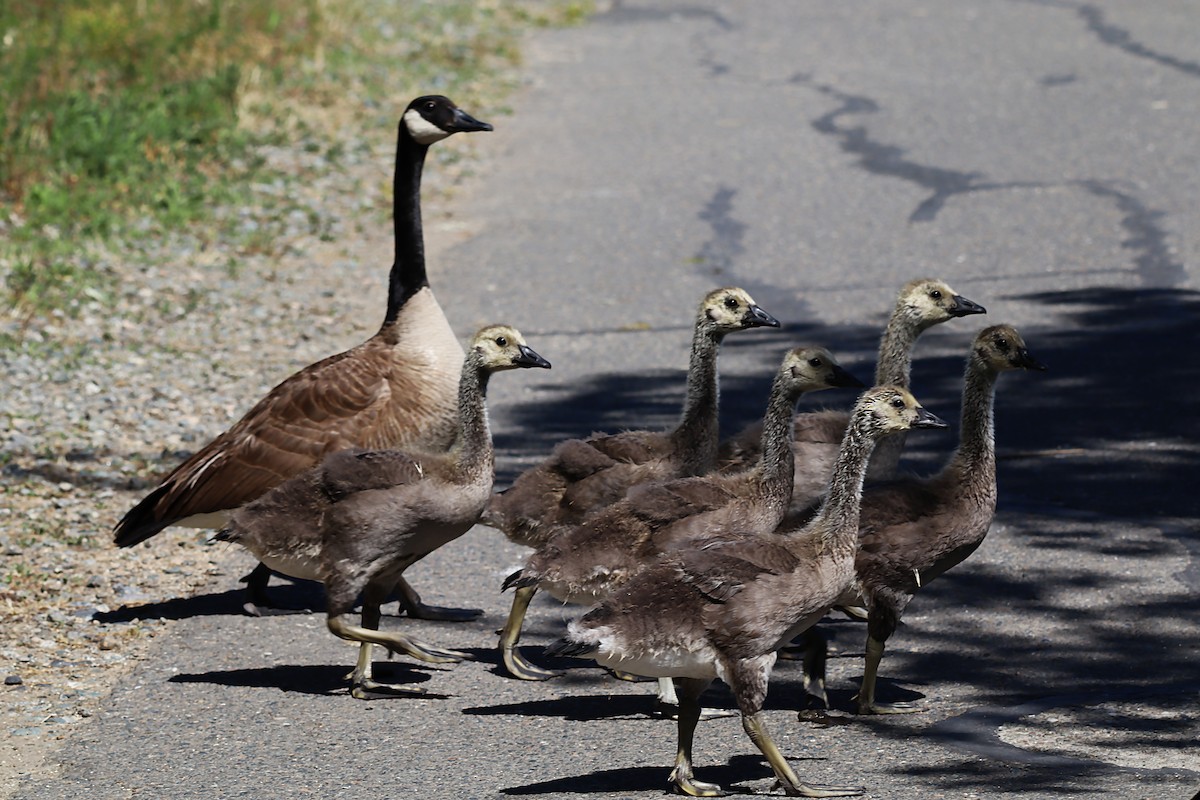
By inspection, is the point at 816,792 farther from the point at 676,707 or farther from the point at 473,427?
the point at 473,427

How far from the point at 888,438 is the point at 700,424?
0.83 m

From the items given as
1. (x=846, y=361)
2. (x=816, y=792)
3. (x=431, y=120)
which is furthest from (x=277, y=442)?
(x=846, y=361)

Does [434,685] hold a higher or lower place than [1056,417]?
lower

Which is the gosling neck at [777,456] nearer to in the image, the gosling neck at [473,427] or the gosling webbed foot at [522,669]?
the gosling neck at [473,427]

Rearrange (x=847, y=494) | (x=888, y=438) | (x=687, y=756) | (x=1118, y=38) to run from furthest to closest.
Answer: (x=1118, y=38)
(x=888, y=438)
(x=847, y=494)
(x=687, y=756)

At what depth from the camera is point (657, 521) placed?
20.2 feet

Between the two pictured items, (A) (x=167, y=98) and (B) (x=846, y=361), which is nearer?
(B) (x=846, y=361)

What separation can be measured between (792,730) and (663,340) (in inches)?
202

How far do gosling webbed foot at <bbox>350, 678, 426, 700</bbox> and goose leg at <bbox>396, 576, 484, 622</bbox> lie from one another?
2.54 ft

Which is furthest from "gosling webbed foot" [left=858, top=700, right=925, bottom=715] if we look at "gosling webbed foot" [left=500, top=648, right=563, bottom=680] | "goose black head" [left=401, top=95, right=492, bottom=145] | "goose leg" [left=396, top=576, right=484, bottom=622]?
"goose black head" [left=401, top=95, right=492, bottom=145]

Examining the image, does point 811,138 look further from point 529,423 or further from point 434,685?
point 434,685

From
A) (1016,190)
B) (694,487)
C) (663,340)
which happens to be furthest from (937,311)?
(1016,190)

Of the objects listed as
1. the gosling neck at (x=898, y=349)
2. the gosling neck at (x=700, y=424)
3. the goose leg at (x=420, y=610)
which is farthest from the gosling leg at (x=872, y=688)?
the goose leg at (x=420, y=610)

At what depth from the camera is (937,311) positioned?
24.9 feet
